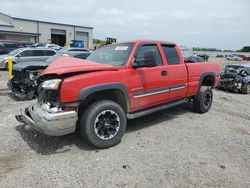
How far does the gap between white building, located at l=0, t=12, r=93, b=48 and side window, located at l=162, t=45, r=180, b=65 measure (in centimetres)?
4316

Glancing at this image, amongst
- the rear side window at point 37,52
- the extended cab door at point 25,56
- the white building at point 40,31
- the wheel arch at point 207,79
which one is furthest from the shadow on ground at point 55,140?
the white building at point 40,31

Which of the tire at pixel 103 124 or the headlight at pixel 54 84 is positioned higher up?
the headlight at pixel 54 84

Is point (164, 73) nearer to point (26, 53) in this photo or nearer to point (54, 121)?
point (54, 121)

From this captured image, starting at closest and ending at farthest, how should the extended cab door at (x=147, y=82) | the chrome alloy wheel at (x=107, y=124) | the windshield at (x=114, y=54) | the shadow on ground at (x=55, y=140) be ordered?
1. the chrome alloy wheel at (x=107, y=124)
2. the shadow on ground at (x=55, y=140)
3. the extended cab door at (x=147, y=82)
4. the windshield at (x=114, y=54)

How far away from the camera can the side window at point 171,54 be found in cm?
536

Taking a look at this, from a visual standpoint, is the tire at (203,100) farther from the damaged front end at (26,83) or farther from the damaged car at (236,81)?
the damaged car at (236,81)

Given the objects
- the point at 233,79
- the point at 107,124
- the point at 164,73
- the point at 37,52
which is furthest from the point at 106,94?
the point at 37,52

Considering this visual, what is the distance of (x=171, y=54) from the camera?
217 inches

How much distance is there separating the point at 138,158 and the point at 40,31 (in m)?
51.2

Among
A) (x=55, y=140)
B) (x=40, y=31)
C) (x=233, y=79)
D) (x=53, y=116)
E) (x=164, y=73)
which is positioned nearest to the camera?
(x=53, y=116)

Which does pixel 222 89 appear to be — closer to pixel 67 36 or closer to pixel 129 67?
pixel 129 67

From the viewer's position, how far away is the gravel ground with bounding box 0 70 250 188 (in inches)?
127

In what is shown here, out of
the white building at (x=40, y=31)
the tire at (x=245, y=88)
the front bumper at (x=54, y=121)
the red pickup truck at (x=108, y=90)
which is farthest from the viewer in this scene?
the white building at (x=40, y=31)

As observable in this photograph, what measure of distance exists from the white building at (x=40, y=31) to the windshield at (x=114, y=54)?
42.7 meters
